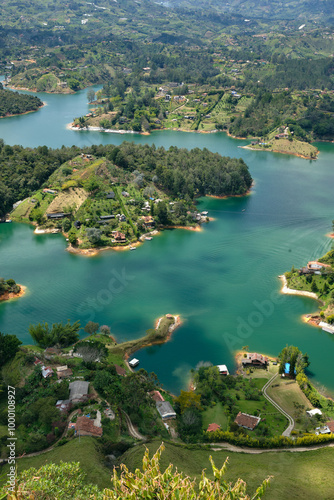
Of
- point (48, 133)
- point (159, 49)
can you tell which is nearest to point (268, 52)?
point (159, 49)

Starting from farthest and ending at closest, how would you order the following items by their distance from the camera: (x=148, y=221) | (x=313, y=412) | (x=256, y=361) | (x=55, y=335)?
(x=148, y=221) → (x=55, y=335) → (x=256, y=361) → (x=313, y=412)

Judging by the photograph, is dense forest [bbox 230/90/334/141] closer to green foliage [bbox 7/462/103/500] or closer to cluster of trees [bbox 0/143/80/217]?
cluster of trees [bbox 0/143/80/217]

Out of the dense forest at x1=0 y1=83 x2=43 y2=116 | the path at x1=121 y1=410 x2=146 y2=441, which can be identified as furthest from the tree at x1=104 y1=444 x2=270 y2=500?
the dense forest at x1=0 y1=83 x2=43 y2=116

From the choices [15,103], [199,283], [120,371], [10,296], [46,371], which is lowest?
[10,296]

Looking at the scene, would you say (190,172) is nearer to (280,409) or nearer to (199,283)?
(199,283)

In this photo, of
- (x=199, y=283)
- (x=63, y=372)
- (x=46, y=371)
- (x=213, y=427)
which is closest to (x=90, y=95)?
(x=199, y=283)

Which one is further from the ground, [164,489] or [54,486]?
[164,489]
